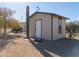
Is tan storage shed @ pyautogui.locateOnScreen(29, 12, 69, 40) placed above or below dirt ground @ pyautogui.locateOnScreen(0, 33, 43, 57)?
above

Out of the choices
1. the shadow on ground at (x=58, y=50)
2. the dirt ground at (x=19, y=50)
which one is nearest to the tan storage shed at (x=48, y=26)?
the shadow on ground at (x=58, y=50)

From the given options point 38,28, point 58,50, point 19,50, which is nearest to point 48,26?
point 38,28

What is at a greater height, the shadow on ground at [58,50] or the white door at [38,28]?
the white door at [38,28]

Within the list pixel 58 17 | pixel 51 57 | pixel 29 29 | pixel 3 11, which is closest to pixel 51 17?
pixel 58 17

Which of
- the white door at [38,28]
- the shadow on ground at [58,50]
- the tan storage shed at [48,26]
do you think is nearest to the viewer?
the shadow on ground at [58,50]

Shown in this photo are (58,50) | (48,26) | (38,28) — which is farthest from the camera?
(38,28)

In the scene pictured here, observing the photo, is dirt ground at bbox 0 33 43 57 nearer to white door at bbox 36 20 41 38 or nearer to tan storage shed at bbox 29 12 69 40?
tan storage shed at bbox 29 12 69 40

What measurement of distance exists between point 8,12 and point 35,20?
3.95 metres

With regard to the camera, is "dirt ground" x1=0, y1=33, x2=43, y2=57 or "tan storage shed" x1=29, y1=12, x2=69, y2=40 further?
"tan storage shed" x1=29, y1=12, x2=69, y2=40

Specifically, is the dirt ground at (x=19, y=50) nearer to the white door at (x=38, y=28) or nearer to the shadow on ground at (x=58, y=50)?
the shadow on ground at (x=58, y=50)

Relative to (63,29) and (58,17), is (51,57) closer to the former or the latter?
(58,17)

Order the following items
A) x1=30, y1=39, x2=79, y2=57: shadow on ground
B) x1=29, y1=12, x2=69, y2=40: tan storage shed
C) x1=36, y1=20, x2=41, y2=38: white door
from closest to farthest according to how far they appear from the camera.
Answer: x1=30, y1=39, x2=79, y2=57: shadow on ground, x1=29, y1=12, x2=69, y2=40: tan storage shed, x1=36, y1=20, x2=41, y2=38: white door

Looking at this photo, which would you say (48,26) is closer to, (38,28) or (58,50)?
(38,28)

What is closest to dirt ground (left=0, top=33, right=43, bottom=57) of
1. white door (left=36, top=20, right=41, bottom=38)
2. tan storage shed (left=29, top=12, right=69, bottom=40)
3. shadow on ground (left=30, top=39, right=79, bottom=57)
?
Answer: shadow on ground (left=30, top=39, right=79, bottom=57)
